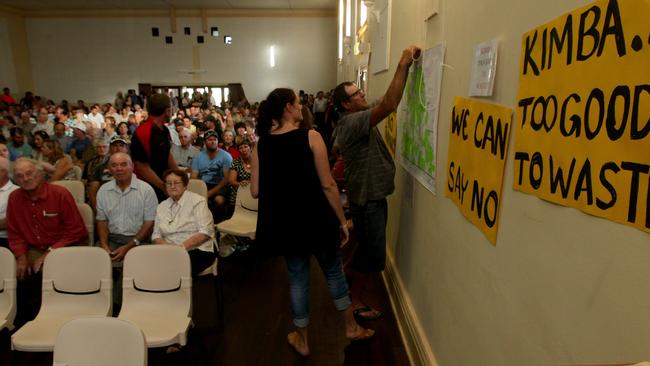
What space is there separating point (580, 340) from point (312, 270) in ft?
9.63

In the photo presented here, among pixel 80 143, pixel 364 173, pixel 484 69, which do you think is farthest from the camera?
pixel 80 143

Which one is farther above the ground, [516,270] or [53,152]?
[516,270]

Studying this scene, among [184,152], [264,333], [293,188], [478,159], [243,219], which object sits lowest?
[264,333]

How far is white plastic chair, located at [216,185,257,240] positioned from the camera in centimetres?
345

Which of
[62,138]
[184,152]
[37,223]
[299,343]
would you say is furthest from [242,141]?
[62,138]

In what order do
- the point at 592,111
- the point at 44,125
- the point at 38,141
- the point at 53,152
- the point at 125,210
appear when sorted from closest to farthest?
the point at 592,111
the point at 125,210
the point at 53,152
the point at 38,141
the point at 44,125

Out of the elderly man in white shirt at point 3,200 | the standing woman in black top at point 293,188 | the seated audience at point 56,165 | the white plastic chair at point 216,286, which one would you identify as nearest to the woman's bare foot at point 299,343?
the standing woman in black top at point 293,188

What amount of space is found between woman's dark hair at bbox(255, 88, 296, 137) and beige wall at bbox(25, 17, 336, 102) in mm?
13540

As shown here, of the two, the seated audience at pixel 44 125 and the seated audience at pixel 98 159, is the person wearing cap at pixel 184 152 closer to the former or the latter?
the seated audience at pixel 98 159

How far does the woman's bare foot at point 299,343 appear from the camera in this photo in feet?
8.04

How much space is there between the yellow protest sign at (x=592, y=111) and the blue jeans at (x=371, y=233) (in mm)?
1387

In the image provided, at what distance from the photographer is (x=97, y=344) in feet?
5.12

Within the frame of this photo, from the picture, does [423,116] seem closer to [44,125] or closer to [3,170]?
[3,170]

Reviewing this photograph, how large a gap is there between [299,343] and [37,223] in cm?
189
